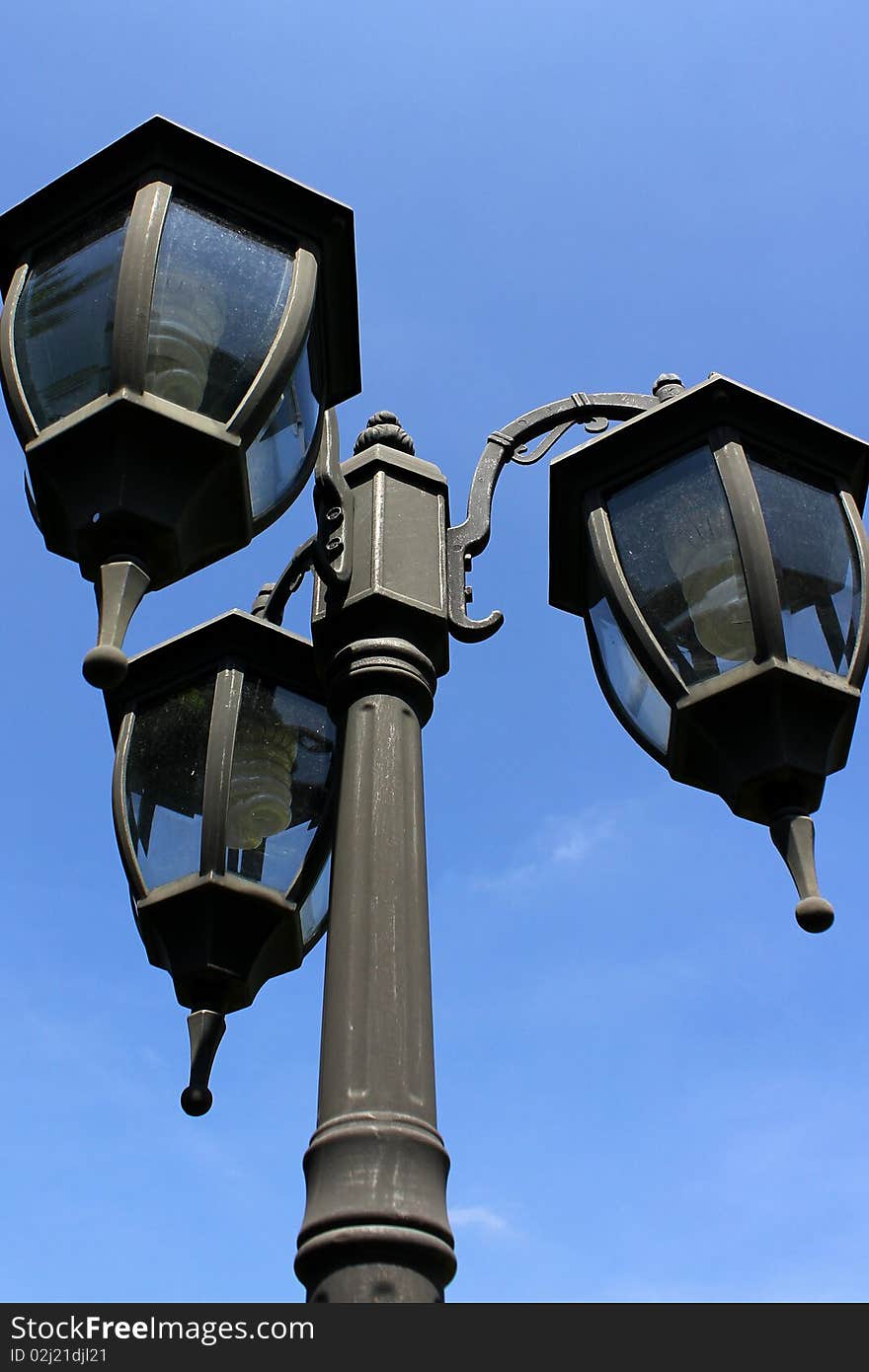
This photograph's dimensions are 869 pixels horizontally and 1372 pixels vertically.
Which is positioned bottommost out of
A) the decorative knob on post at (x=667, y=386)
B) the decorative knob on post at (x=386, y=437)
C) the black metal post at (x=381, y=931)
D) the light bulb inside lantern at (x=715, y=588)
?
the black metal post at (x=381, y=931)

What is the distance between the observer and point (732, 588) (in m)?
3.10

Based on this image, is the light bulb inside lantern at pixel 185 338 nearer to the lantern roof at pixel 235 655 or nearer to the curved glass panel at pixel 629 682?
the lantern roof at pixel 235 655

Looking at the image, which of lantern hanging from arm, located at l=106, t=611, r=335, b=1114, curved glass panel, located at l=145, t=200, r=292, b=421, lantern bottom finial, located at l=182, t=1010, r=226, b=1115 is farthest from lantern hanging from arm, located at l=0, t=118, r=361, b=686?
lantern bottom finial, located at l=182, t=1010, r=226, b=1115

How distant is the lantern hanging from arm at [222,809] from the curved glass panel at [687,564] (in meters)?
0.90

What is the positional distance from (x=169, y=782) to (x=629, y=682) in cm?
124

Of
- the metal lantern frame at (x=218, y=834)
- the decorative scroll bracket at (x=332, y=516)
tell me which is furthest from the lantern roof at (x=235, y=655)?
the decorative scroll bracket at (x=332, y=516)

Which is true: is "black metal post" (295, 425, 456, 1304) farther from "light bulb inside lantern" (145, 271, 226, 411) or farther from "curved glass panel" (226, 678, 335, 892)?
"light bulb inside lantern" (145, 271, 226, 411)

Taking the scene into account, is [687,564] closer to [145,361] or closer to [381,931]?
[381,931]

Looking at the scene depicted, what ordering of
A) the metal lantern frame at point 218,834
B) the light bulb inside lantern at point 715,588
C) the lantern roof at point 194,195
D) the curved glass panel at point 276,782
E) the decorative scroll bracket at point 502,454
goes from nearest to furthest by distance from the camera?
the lantern roof at point 194,195 < the light bulb inside lantern at point 715,588 < the decorative scroll bracket at point 502,454 < the metal lantern frame at point 218,834 < the curved glass panel at point 276,782

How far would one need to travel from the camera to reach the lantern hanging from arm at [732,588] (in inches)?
117

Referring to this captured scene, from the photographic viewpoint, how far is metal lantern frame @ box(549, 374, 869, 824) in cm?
298
